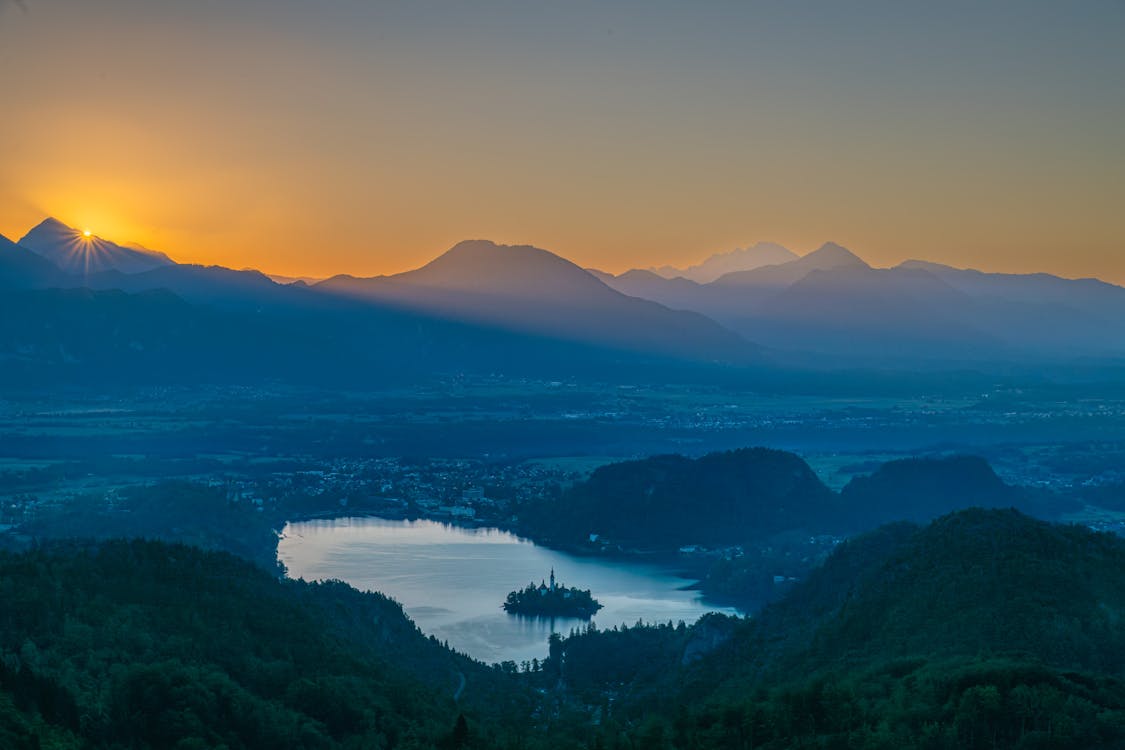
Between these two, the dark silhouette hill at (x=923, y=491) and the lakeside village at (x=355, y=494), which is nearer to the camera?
the lakeside village at (x=355, y=494)

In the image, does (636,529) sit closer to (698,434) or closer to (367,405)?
(698,434)

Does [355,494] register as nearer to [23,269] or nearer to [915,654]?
[915,654]

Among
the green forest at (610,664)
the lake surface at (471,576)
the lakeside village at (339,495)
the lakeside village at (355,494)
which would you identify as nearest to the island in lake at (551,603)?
the lake surface at (471,576)

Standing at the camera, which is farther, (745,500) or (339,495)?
(339,495)

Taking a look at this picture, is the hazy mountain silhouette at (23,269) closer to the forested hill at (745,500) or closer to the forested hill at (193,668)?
the forested hill at (745,500)

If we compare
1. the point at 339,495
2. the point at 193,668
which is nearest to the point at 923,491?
the point at 339,495

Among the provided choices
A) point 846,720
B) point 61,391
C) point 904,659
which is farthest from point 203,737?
point 61,391
